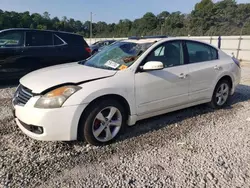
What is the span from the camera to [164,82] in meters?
3.56

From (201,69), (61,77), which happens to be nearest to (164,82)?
(201,69)

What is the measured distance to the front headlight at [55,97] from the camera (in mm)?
2730

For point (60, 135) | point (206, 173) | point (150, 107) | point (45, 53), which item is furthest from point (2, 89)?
point (206, 173)

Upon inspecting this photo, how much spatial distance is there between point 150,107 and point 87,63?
134 centimetres

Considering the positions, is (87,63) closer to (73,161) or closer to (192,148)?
(73,161)

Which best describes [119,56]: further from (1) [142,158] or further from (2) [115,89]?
(1) [142,158]

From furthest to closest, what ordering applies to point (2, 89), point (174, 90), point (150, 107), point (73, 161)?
point (2, 89) → point (174, 90) → point (150, 107) → point (73, 161)

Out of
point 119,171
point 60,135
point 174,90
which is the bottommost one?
point 119,171

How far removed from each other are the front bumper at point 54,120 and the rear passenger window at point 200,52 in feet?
7.55

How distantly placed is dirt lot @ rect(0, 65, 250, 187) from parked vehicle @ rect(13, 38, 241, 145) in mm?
262

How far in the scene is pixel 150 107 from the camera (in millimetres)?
3488

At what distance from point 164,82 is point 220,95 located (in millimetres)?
1749

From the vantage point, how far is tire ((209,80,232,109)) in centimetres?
455

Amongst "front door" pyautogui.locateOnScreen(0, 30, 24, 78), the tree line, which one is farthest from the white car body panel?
the tree line
